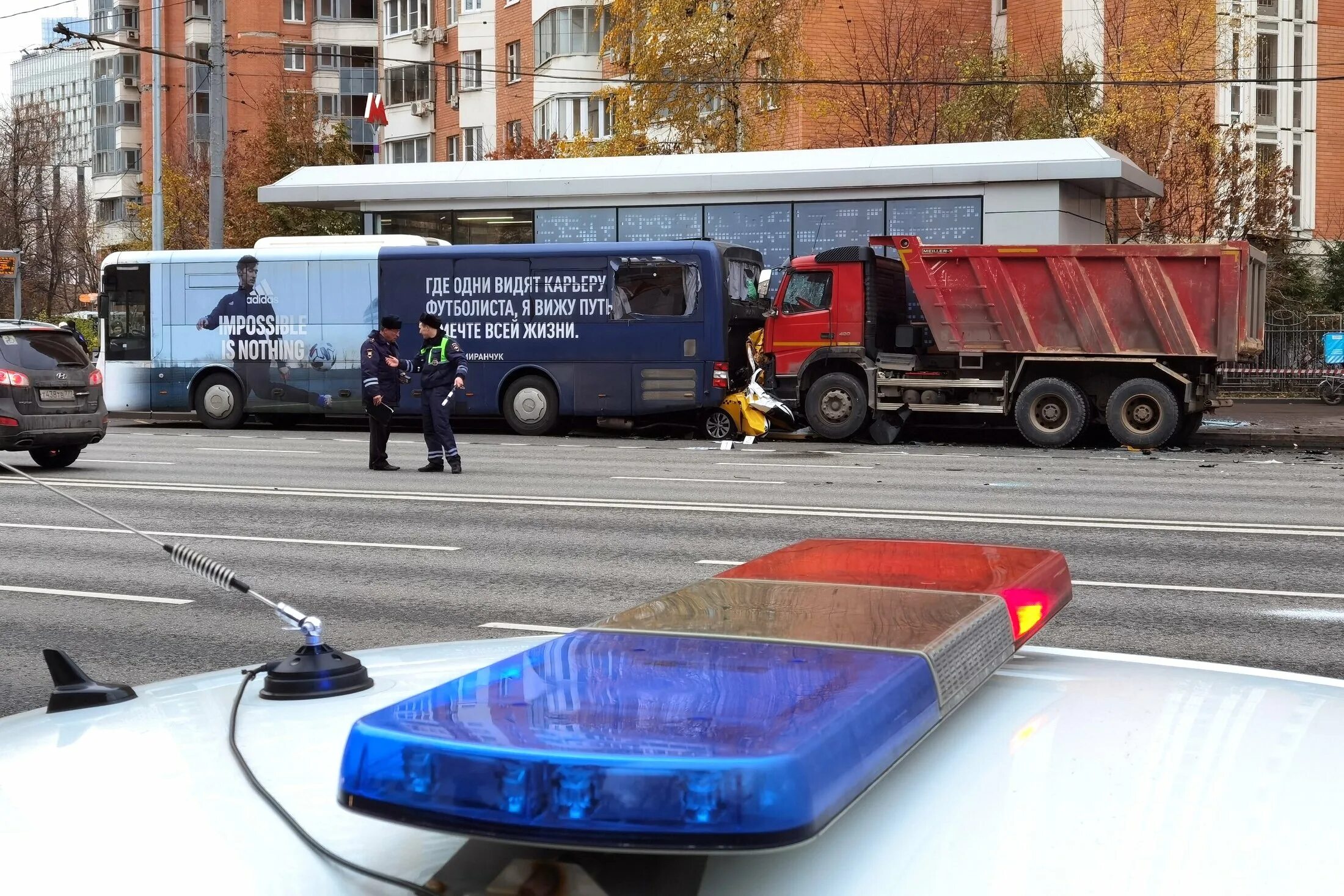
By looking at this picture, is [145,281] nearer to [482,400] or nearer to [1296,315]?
[482,400]

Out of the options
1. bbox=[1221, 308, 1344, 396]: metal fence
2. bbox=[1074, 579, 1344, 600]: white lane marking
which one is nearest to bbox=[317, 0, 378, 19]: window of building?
bbox=[1221, 308, 1344, 396]: metal fence

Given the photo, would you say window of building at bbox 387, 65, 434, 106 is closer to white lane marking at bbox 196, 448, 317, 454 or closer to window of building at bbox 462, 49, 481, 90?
window of building at bbox 462, 49, 481, 90

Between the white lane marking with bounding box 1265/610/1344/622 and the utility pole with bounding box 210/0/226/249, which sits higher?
the utility pole with bounding box 210/0/226/249

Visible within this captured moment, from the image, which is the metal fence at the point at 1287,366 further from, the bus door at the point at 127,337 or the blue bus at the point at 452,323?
the bus door at the point at 127,337

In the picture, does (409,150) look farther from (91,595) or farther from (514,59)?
(91,595)

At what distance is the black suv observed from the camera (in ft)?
53.2

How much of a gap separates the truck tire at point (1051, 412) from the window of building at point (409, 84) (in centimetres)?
4451

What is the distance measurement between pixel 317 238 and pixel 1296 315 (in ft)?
75.4

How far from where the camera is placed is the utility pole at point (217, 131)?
28984mm

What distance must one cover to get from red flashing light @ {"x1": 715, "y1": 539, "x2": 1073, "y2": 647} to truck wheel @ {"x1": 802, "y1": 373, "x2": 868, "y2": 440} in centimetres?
2004

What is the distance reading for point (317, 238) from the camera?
1026 inches

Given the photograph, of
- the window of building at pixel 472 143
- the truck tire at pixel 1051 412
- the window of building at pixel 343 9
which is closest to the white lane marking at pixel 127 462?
the truck tire at pixel 1051 412

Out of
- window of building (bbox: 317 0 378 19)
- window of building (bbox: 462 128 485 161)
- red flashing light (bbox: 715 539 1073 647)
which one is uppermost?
window of building (bbox: 317 0 378 19)

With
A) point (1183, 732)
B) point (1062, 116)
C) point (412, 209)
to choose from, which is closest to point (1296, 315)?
point (1062, 116)
